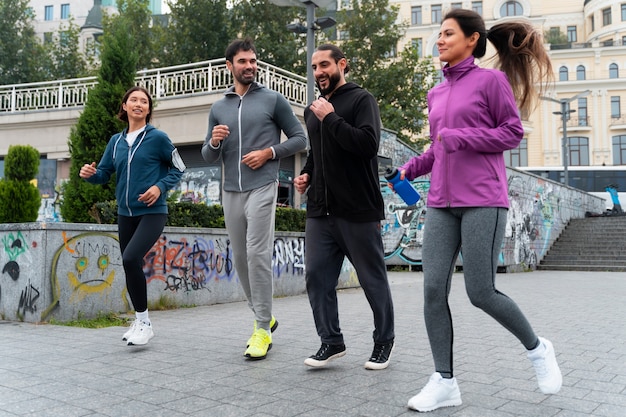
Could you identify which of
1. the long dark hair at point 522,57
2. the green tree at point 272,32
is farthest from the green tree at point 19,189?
the green tree at point 272,32

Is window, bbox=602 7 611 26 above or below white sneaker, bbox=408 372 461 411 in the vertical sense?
above

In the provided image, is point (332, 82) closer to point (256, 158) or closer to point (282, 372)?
point (256, 158)

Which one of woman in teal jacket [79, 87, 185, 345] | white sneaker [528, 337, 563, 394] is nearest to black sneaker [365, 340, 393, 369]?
white sneaker [528, 337, 563, 394]

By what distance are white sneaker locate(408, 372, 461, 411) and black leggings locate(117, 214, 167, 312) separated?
7.91ft

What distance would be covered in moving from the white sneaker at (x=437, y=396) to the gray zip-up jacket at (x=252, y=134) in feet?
6.47

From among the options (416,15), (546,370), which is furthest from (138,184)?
(416,15)

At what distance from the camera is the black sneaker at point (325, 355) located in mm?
3689

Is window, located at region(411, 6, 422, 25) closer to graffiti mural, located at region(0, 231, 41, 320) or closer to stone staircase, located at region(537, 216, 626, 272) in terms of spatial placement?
stone staircase, located at region(537, 216, 626, 272)

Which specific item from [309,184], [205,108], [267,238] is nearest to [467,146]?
[309,184]

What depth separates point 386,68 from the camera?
25.7m

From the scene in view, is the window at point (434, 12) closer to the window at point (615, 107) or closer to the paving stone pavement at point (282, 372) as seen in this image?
the window at point (615, 107)

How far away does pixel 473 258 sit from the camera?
2889 millimetres

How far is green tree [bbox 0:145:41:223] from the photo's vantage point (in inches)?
399

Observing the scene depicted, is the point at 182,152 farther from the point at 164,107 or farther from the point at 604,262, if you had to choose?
the point at 604,262
